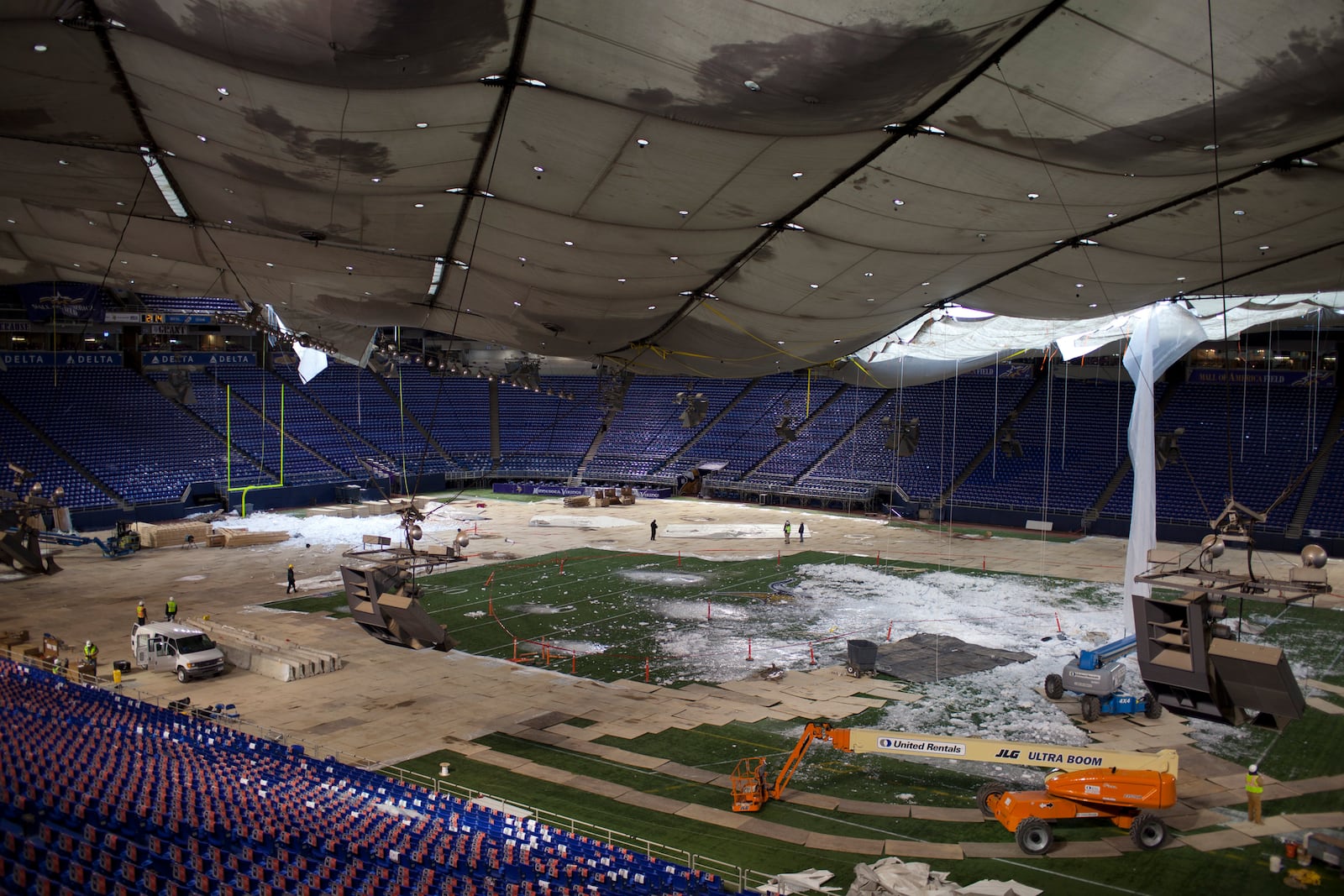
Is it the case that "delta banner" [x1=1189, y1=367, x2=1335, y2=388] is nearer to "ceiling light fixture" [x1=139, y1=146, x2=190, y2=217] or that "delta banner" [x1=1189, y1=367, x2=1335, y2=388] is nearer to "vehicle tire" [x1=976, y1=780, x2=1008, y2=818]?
"vehicle tire" [x1=976, y1=780, x2=1008, y2=818]

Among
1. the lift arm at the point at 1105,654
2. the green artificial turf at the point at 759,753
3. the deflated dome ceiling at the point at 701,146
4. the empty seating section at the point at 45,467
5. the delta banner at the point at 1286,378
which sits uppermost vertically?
the delta banner at the point at 1286,378

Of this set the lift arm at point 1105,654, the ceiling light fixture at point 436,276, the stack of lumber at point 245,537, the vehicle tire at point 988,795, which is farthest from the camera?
the stack of lumber at point 245,537

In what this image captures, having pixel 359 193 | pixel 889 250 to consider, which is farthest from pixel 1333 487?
pixel 359 193

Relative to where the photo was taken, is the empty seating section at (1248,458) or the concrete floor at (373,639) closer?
the concrete floor at (373,639)

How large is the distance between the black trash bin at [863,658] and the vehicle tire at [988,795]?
755 centimetres

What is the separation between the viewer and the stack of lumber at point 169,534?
136 feet

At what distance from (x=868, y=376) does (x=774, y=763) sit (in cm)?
2942

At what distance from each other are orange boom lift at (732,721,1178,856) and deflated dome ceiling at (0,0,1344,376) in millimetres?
8705

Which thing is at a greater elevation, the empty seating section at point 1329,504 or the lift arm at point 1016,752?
the empty seating section at point 1329,504

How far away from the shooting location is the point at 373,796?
47.8 ft

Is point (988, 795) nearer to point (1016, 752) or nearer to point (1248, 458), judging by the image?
point (1016, 752)

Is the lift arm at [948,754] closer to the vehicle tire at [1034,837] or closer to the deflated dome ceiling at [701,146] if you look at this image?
the vehicle tire at [1034,837]

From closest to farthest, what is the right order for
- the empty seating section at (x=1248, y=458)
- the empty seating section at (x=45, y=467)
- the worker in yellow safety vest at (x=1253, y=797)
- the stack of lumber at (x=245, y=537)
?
1. the worker in yellow safety vest at (x=1253, y=797)
2. the stack of lumber at (x=245, y=537)
3. the empty seating section at (x=1248, y=458)
4. the empty seating section at (x=45, y=467)

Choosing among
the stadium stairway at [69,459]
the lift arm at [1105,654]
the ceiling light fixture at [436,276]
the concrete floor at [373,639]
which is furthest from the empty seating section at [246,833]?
the stadium stairway at [69,459]
